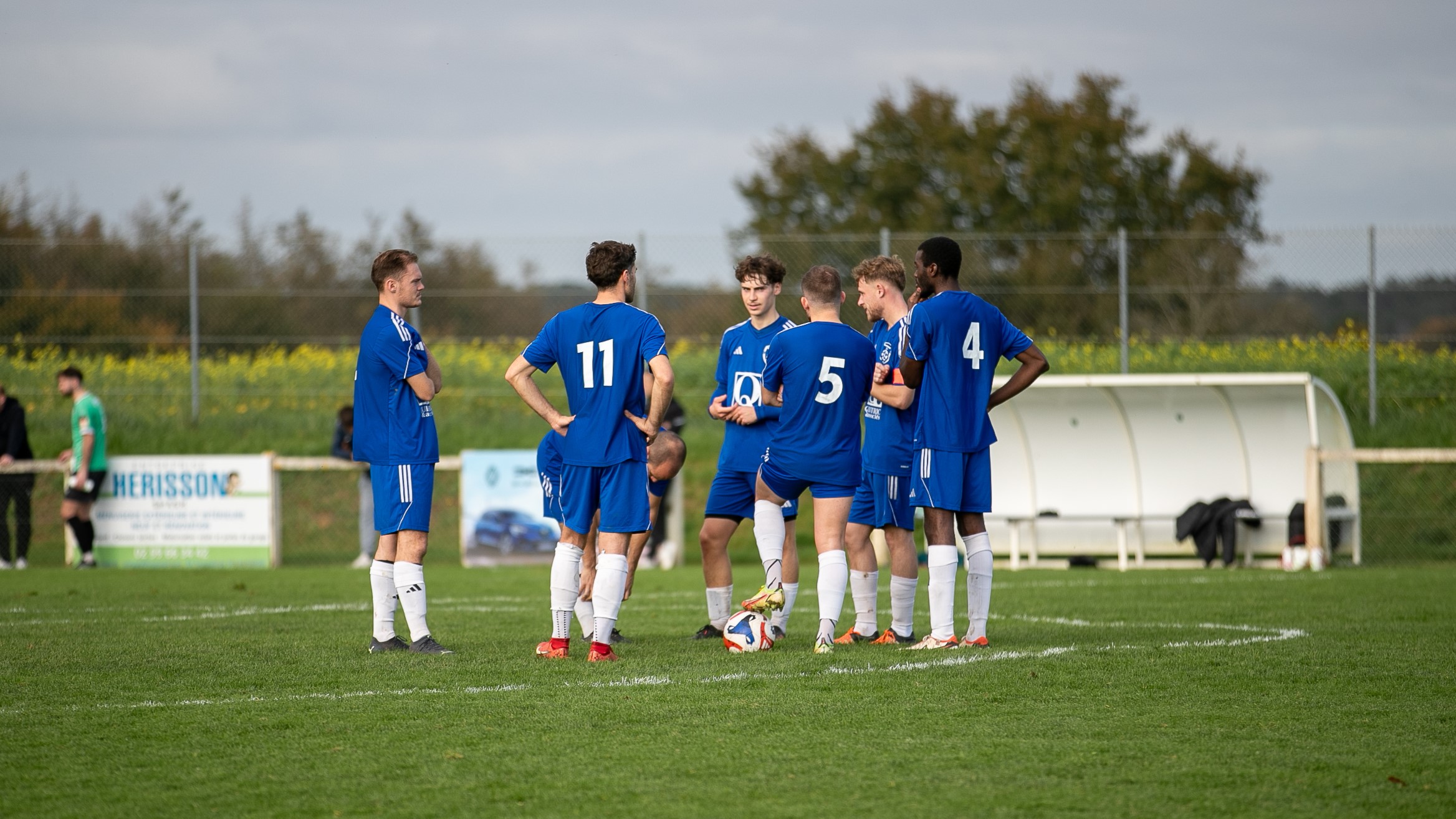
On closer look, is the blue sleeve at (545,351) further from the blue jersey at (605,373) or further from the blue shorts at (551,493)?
the blue shorts at (551,493)

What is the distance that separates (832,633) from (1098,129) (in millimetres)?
29795

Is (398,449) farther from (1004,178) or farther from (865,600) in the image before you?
(1004,178)

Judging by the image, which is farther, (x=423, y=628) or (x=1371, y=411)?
(x=1371, y=411)

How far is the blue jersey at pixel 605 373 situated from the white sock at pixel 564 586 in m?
0.48

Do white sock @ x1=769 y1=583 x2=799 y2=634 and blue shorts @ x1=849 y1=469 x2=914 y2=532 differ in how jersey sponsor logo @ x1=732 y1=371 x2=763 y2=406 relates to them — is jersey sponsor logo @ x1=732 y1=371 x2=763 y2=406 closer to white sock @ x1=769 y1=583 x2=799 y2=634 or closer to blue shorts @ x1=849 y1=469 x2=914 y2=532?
blue shorts @ x1=849 y1=469 x2=914 y2=532

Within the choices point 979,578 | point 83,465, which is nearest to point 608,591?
point 979,578

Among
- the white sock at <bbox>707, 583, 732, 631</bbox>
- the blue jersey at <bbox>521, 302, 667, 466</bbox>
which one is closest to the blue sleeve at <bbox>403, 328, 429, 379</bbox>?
the blue jersey at <bbox>521, 302, 667, 466</bbox>

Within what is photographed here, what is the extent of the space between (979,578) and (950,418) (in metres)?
0.84

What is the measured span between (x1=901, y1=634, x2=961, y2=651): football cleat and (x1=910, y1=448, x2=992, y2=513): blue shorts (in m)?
0.68

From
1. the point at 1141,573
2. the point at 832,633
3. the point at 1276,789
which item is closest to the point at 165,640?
the point at 832,633

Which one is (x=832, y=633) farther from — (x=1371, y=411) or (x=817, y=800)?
(x=1371, y=411)

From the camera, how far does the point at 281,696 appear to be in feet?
18.5

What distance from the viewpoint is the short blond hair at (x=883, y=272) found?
24.3 ft

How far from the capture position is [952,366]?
6.89m
